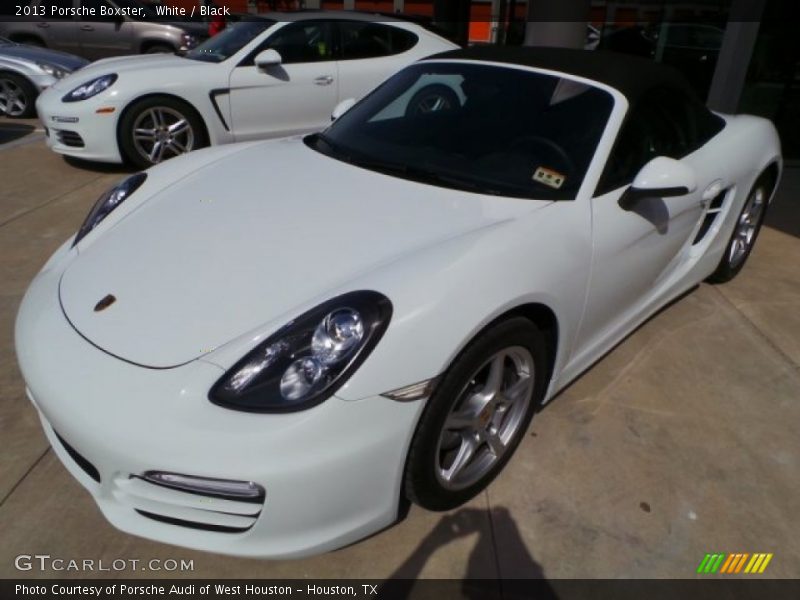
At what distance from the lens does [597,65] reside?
260 centimetres

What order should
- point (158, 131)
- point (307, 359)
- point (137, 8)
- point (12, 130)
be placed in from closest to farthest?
1. point (307, 359)
2. point (158, 131)
3. point (12, 130)
4. point (137, 8)

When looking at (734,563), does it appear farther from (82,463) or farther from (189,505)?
(82,463)

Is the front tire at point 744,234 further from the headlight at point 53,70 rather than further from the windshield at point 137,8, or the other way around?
the windshield at point 137,8

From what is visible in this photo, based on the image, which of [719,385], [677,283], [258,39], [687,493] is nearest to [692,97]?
[677,283]

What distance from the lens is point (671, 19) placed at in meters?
9.17

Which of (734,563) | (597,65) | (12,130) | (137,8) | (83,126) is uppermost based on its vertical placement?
(597,65)

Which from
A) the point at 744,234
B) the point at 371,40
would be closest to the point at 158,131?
the point at 371,40

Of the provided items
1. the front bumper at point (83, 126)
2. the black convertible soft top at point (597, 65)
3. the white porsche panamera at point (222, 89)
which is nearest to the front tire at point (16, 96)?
the white porsche panamera at point (222, 89)

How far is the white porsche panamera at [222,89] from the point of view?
5.01 meters

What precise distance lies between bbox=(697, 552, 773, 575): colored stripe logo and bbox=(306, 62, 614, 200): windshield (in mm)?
1286

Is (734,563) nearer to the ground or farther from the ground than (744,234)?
nearer to the ground

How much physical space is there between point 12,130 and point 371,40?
170 inches

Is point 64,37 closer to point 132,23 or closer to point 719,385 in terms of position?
point 132,23

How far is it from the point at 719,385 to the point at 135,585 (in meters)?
2.49
